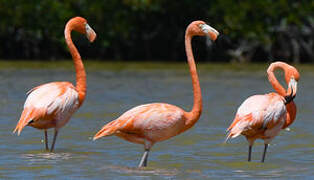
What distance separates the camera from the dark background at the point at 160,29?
95.4 feet

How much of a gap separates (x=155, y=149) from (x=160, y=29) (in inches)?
889

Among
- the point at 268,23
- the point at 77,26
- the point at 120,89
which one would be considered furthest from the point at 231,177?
the point at 268,23

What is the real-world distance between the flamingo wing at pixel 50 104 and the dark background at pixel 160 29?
19.6 m

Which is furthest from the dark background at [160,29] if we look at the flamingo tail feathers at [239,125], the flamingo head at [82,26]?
the flamingo tail feathers at [239,125]

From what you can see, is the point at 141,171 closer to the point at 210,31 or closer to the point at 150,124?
the point at 150,124

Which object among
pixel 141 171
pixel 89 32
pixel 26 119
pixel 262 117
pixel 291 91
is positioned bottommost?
pixel 141 171

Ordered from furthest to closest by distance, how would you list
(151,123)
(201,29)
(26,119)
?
(26,119) < (201,29) < (151,123)

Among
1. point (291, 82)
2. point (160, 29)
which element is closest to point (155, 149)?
point (291, 82)

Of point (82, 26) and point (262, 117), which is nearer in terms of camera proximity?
point (262, 117)

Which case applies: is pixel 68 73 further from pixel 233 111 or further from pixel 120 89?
pixel 233 111

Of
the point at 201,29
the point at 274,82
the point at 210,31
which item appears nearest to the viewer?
the point at 210,31

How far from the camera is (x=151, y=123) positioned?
7309 millimetres

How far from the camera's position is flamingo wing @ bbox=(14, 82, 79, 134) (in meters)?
8.24

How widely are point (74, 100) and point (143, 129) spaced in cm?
139
